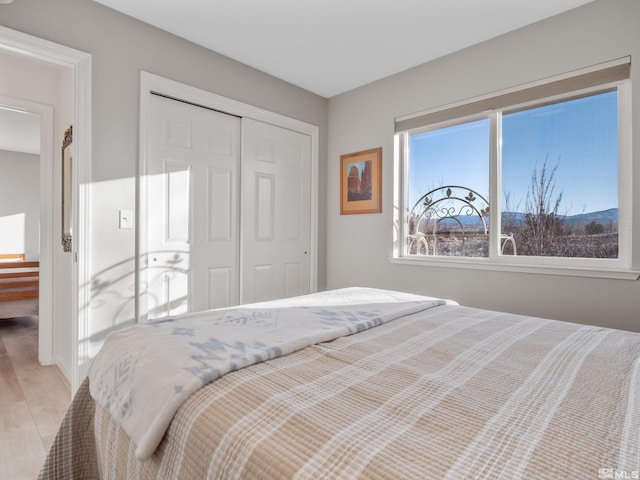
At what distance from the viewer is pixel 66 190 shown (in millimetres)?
2732

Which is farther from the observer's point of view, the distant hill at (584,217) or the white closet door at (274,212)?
the white closet door at (274,212)

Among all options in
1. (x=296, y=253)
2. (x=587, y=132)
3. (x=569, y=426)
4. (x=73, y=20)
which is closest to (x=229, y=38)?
(x=73, y=20)

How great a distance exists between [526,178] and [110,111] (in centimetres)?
284

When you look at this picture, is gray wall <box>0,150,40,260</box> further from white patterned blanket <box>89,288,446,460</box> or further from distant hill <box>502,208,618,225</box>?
distant hill <box>502,208,618,225</box>

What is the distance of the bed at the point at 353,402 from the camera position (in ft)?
1.93

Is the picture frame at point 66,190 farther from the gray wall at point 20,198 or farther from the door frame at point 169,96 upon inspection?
the gray wall at point 20,198

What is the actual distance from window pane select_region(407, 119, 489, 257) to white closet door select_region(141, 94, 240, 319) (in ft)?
5.19

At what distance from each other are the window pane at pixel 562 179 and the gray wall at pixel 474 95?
158 mm

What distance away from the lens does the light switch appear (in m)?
2.25

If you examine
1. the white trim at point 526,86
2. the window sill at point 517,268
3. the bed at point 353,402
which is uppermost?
the white trim at point 526,86

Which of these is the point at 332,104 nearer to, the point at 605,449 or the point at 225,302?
the point at 225,302

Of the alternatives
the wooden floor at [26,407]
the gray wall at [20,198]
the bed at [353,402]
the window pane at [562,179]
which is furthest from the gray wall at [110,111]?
the gray wall at [20,198]

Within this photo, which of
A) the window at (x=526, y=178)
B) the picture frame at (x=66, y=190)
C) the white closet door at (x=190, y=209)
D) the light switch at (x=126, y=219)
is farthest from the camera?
the picture frame at (x=66, y=190)

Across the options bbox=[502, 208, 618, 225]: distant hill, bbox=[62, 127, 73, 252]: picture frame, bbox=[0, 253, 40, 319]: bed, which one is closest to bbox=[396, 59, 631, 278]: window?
bbox=[502, 208, 618, 225]: distant hill
